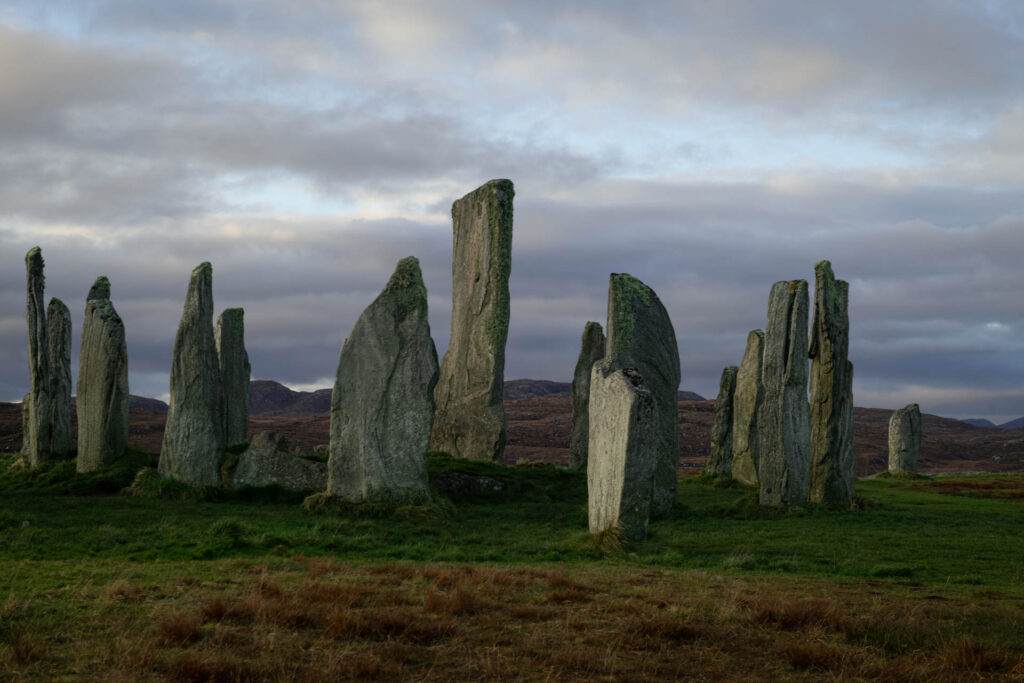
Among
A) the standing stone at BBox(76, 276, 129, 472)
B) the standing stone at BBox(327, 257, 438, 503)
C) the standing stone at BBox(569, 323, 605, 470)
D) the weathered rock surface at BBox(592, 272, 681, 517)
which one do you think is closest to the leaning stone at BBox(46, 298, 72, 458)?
the standing stone at BBox(76, 276, 129, 472)

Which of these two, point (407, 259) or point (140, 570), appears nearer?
point (140, 570)

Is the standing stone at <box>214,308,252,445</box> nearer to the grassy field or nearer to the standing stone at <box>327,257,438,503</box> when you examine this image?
the grassy field

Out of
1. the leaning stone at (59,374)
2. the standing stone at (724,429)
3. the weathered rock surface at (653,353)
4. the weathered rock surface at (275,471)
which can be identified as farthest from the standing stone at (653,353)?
the leaning stone at (59,374)

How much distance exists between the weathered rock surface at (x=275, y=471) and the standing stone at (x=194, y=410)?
0.59 m

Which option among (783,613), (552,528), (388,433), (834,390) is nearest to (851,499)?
(834,390)

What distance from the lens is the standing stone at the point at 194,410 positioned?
20062mm

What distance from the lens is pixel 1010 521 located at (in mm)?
19797

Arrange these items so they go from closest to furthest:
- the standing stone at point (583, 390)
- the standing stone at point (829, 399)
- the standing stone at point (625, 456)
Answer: the standing stone at point (625, 456) < the standing stone at point (829, 399) < the standing stone at point (583, 390)

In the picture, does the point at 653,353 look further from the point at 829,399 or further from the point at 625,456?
the point at 829,399

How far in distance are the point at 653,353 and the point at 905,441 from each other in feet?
78.2

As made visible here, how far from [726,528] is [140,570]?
10544 mm

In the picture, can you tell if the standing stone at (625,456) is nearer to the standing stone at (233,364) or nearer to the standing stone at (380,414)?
the standing stone at (380,414)

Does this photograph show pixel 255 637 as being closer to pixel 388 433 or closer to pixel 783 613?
pixel 783 613

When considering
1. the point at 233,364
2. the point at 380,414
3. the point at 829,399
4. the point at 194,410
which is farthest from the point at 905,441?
the point at 194,410
